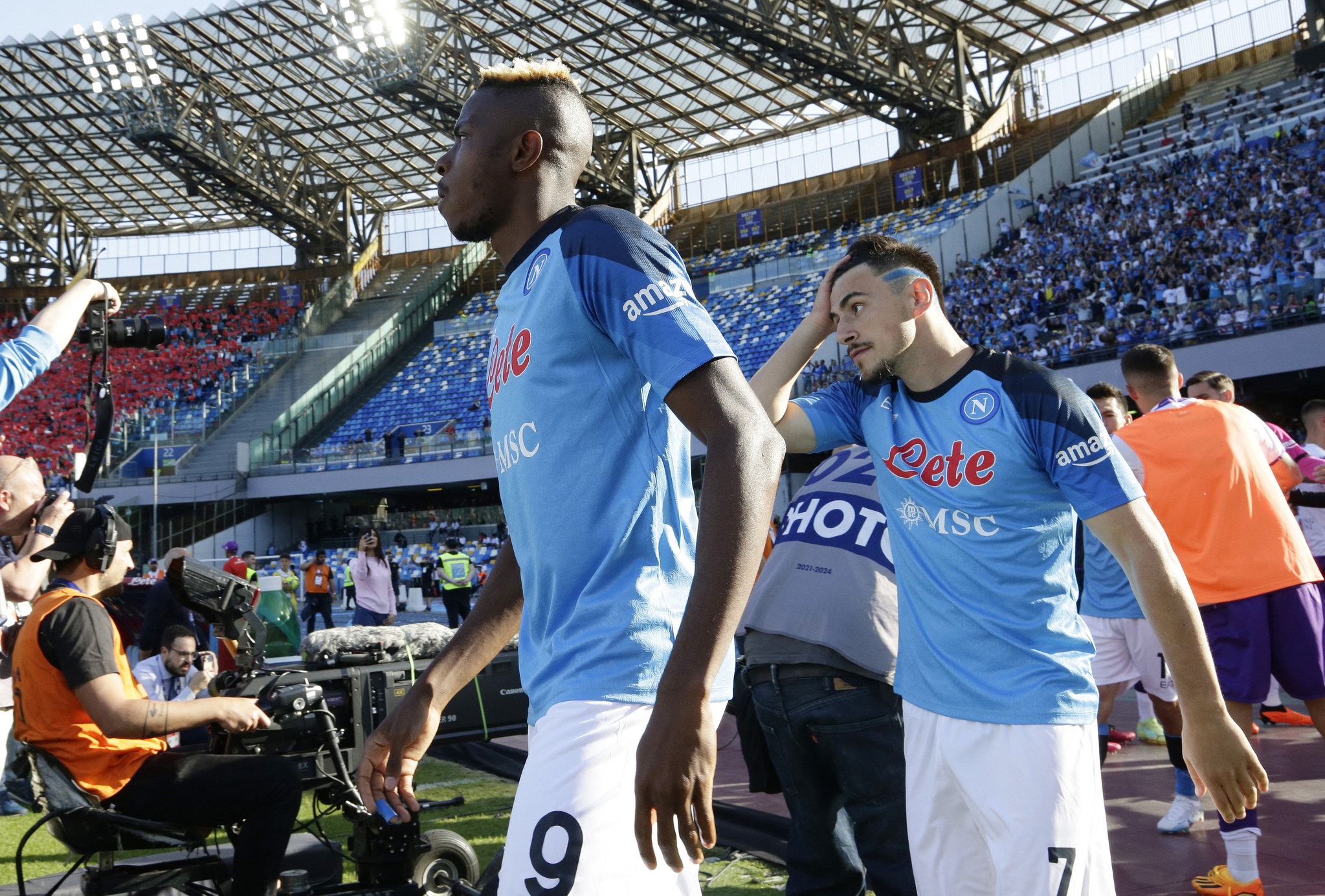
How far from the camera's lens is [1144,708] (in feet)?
22.9

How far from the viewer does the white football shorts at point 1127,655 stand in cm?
Result: 481

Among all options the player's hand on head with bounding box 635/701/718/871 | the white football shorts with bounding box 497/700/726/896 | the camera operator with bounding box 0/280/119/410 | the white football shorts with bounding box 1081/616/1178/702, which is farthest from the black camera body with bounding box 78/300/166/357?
the white football shorts with bounding box 1081/616/1178/702

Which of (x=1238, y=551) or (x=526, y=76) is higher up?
(x=526, y=76)

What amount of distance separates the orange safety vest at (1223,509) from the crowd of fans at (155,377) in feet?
102

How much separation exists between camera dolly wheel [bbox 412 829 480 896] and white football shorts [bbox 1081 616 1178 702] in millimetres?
2956

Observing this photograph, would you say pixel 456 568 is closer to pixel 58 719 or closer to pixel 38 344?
pixel 58 719

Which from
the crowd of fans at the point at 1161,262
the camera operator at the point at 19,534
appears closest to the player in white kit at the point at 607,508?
the camera operator at the point at 19,534

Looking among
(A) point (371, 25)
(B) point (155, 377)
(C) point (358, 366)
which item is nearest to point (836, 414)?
(A) point (371, 25)

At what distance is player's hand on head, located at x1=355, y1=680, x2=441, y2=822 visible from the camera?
6.35 ft

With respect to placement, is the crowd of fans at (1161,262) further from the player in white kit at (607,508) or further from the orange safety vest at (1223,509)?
the player in white kit at (607,508)

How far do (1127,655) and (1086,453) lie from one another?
128 inches

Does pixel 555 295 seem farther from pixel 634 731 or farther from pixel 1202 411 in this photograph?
pixel 1202 411

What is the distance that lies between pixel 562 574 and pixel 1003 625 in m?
1.10

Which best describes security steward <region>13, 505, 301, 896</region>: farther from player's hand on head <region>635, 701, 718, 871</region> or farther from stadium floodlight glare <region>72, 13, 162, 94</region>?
stadium floodlight glare <region>72, 13, 162, 94</region>
